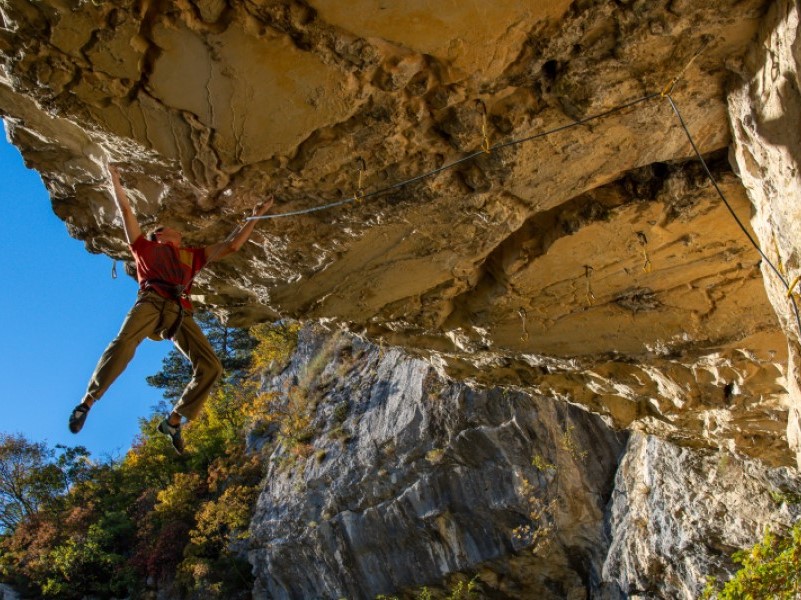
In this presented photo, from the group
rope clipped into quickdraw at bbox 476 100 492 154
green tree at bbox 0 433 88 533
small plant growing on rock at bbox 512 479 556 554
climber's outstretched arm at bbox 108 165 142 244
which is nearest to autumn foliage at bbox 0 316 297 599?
green tree at bbox 0 433 88 533

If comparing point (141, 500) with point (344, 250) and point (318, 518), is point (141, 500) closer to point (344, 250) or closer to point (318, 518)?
point (318, 518)

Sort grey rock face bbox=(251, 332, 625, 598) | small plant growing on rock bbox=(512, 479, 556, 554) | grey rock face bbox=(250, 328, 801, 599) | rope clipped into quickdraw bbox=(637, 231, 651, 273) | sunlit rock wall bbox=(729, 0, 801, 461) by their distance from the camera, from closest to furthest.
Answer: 1. sunlit rock wall bbox=(729, 0, 801, 461)
2. rope clipped into quickdraw bbox=(637, 231, 651, 273)
3. grey rock face bbox=(250, 328, 801, 599)
4. small plant growing on rock bbox=(512, 479, 556, 554)
5. grey rock face bbox=(251, 332, 625, 598)

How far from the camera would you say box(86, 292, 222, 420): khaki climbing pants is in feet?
15.2

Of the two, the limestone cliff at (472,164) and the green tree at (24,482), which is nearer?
the limestone cliff at (472,164)

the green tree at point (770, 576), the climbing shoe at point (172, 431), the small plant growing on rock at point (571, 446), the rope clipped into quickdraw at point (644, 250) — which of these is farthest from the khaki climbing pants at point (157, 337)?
the small plant growing on rock at point (571, 446)

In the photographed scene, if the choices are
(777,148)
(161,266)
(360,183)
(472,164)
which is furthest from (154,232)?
(777,148)

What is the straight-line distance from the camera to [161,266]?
196 inches

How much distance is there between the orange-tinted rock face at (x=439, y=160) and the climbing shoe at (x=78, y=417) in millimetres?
1586

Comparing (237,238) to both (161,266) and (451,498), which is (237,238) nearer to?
(161,266)

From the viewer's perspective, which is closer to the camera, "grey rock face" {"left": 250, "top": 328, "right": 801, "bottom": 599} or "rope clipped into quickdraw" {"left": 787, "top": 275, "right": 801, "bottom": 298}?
"rope clipped into quickdraw" {"left": 787, "top": 275, "right": 801, "bottom": 298}

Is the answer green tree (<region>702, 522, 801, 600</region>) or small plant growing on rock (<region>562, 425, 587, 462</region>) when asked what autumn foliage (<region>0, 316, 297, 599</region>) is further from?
green tree (<region>702, 522, 801, 600</region>)

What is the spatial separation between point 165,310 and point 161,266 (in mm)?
352

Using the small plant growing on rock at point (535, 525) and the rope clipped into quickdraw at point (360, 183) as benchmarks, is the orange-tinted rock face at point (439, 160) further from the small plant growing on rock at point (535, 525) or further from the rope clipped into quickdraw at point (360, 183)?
the small plant growing on rock at point (535, 525)

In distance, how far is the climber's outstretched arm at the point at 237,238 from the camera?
4938 millimetres
